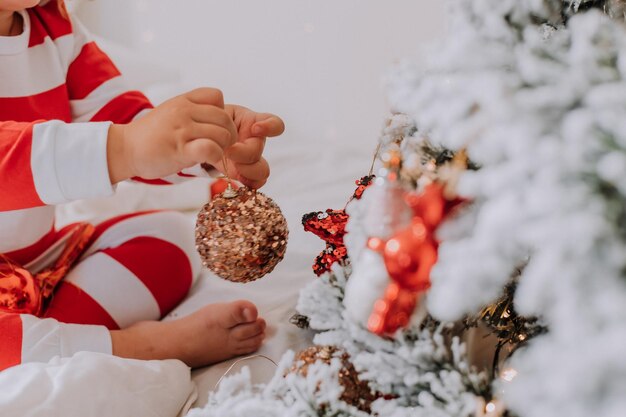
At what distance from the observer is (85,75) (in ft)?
2.74

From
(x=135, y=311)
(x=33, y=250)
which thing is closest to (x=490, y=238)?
(x=135, y=311)

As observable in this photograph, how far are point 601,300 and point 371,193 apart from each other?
0.49ft

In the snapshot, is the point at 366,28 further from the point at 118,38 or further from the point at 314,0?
the point at 118,38

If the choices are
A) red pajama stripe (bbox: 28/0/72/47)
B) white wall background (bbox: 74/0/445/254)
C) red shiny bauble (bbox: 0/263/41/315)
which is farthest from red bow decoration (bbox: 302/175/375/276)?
white wall background (bbox: 74/0/445/254)

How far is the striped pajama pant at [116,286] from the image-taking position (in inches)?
23.9

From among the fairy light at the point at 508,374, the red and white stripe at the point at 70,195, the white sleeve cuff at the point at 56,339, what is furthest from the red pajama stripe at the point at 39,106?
the fairy light at the point at 508,374

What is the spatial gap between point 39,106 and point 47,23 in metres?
0.12

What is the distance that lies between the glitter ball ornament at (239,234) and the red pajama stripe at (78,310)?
238mm

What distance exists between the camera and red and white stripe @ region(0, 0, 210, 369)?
1.77 feet

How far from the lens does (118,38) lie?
1452 millimetres

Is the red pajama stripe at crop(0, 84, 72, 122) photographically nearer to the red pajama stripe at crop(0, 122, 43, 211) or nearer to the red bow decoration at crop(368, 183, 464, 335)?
the red pajama stripe at crop(0, 122, 43, 211)

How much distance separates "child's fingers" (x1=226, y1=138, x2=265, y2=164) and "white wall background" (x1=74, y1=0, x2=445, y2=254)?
0.52 m

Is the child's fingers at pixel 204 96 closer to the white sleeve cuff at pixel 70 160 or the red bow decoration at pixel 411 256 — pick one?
the white sleeve cuff at pixel 70 160

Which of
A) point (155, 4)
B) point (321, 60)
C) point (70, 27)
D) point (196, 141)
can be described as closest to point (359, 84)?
point (321, 60)
